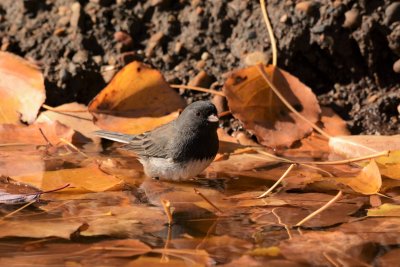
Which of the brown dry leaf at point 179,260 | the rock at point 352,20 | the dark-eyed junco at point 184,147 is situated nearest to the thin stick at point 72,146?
the dark-eyed junco at point 184,147

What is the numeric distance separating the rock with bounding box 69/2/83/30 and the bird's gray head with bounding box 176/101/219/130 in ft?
4.63

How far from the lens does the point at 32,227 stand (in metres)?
2.98

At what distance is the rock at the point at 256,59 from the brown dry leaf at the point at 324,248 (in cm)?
203

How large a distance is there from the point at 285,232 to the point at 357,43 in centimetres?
212

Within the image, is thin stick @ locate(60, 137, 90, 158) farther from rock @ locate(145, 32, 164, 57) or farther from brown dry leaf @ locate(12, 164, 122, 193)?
rock @ locate(145, 32, 164, 57)

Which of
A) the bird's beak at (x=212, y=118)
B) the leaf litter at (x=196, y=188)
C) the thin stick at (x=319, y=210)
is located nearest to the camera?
the leaf litter at (x=196, y=188)

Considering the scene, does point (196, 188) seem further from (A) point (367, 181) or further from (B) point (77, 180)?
(A) point (367, 181)

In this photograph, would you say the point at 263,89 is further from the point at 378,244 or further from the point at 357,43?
the point at 378,244

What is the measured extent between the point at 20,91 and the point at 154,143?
924 millimetres

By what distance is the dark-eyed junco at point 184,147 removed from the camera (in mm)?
3805

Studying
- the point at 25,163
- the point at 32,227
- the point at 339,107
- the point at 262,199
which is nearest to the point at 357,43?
the point at 339,107

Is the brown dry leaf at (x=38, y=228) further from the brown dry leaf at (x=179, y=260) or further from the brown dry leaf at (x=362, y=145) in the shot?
the brown dry leaf at (x=362, y=145)

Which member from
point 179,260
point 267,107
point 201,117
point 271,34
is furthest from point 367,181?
point 271,34

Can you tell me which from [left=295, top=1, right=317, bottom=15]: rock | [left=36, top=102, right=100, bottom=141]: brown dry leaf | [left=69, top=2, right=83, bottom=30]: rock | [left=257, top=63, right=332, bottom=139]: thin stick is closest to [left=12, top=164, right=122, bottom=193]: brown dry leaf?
[left=36, top=102, right=100, bottom=141]: brown dry leaf
